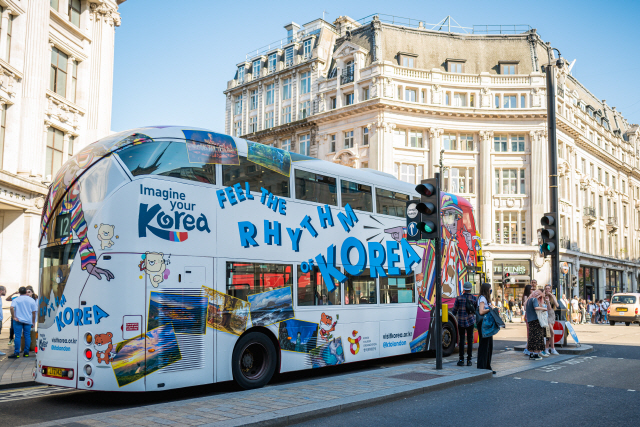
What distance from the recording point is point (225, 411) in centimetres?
716

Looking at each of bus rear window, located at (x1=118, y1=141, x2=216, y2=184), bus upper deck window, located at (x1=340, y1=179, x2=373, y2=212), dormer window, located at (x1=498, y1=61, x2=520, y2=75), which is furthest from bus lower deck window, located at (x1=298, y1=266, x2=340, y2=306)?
dormer window, located at (x1=498, y1=61, x2=520, y2=75)

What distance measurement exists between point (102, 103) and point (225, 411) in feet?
69.2

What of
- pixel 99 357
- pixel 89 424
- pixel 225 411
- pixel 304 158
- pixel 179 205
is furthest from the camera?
pixel 304 158

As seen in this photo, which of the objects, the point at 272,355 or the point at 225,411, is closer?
the point at 225,411

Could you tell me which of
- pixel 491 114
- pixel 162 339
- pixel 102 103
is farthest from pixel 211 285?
pixel 491 114

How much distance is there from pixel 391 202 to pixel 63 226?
266 inches

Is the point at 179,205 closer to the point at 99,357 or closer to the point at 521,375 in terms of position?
the point at 99,357

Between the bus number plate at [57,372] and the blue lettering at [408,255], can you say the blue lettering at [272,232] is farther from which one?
the blue lettering at [408,255]

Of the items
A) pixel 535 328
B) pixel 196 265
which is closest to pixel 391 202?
pixel 535 328

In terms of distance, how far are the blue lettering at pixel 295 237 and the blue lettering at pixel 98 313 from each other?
3.44 metres

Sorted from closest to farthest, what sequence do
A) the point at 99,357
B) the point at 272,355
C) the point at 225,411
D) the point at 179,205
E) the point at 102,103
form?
the point at 225,411, the point at 99,357, the point at 179,205, the point at 272,355, the point at 102,103

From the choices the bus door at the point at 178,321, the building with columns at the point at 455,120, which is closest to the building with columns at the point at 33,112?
the bus door at the point at 178,321

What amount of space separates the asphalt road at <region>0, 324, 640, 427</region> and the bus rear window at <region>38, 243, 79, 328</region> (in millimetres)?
1300

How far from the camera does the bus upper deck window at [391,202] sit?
12.4 m
